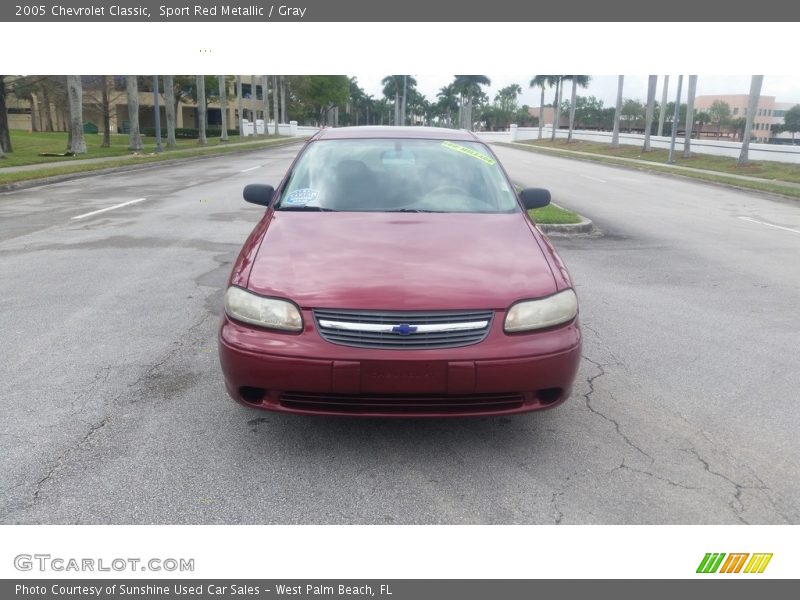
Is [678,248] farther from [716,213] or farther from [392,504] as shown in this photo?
[392,504]

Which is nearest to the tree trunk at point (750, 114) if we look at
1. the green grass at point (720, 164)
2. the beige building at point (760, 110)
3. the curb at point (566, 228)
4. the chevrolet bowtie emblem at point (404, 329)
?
the green grass at point (720, 164)

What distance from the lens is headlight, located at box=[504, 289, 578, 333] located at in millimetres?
3324

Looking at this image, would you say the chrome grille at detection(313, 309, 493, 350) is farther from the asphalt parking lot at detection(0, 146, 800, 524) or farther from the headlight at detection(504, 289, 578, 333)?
the asphalt parking lot at detection(0, 146, 800, 524)

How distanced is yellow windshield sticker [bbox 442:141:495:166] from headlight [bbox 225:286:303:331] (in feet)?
A: 7.65

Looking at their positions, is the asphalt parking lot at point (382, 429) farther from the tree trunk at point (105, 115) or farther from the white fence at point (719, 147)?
the tree trunk at point (105, 115)

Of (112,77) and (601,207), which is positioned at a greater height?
(112,77)

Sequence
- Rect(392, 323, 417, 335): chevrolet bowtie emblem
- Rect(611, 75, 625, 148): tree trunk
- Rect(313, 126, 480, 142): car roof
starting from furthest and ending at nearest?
Rect(611, 75, 625, 148): tree trunk < Rect(313, 126, 480, 142): car roof < Rect(392, 323, 417, 335): chevrolet bowtie emblem

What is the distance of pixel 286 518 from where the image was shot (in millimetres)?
2932

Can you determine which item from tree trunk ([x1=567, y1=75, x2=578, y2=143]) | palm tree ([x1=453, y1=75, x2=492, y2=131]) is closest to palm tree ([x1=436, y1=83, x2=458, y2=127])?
palm tree ([x1=453, y1=75, x2=492, y2=131])

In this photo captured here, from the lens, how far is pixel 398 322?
3.22 m

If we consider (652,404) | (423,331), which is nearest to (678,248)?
(652,404)

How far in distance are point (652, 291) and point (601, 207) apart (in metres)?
8.42

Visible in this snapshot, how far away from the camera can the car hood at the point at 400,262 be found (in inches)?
131

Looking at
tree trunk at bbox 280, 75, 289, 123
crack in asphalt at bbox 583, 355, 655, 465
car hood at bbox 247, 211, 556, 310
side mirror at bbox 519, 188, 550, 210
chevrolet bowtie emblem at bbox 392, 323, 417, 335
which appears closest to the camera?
chevrolet bowtie emblem at bbox 392, 323, 417, 335
